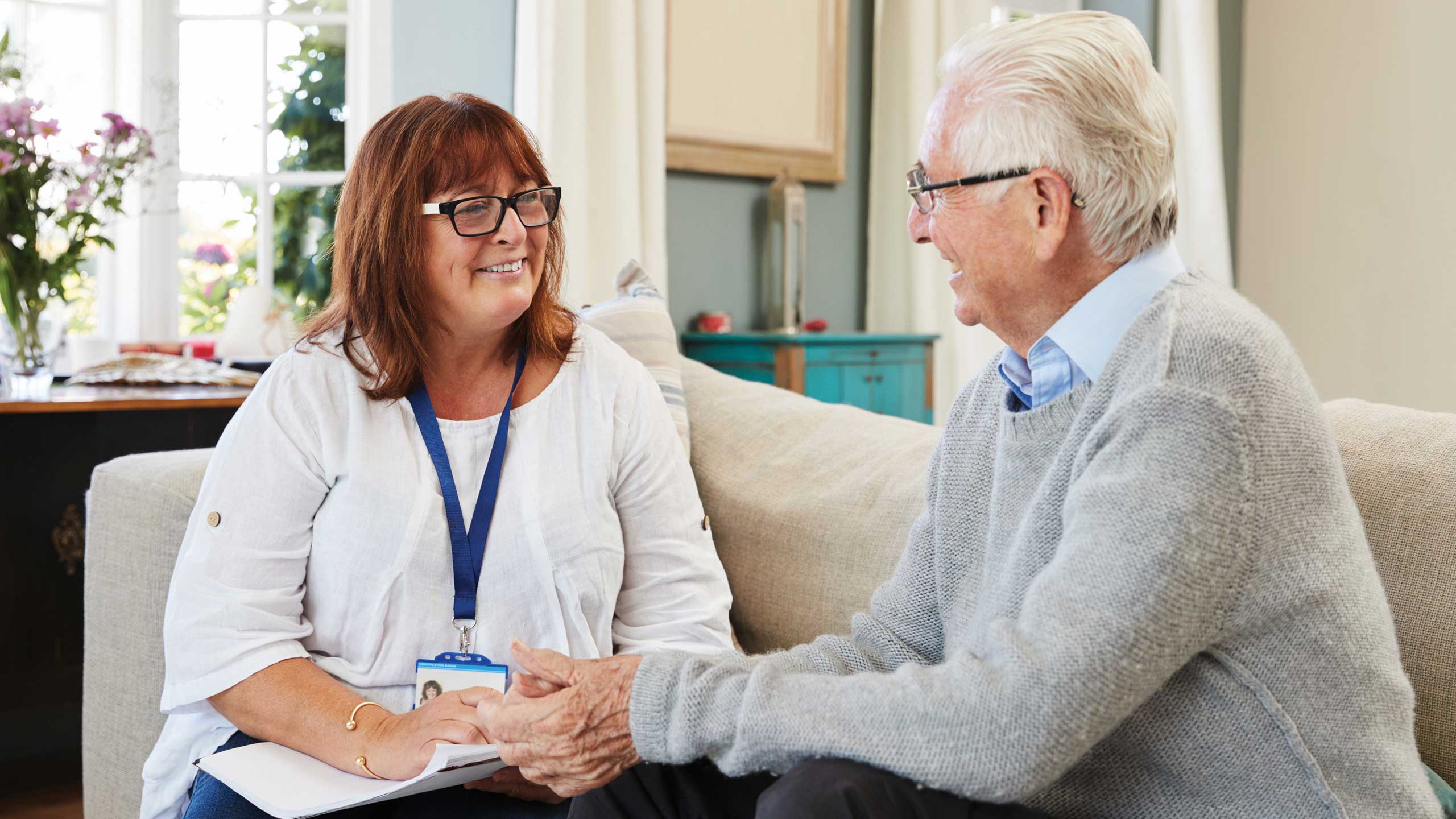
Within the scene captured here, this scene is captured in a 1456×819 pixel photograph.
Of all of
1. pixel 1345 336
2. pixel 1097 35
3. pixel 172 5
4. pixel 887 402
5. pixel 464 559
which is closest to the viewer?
pixel 1097 35

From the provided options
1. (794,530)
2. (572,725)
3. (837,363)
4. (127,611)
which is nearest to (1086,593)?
(572,725)

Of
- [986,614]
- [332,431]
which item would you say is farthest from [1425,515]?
[332,431]

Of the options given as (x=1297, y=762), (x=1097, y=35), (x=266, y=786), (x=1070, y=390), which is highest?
(x=1097, y=35)

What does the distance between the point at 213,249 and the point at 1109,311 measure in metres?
3.21

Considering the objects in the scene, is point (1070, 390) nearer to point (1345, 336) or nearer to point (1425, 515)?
point (1425, 515)

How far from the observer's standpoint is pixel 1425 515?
1.23 metres

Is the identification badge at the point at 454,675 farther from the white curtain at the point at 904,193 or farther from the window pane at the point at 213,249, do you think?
the white curtain at the point at 904,193

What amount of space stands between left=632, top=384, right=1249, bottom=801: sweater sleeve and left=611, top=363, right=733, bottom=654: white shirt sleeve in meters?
0.64

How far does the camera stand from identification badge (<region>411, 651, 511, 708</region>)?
1.45 meters

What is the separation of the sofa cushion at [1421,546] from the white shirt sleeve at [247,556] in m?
1.22

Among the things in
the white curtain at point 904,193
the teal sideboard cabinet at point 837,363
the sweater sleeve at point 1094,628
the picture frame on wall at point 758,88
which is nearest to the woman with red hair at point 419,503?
the sweater sleeve at point 1094,628

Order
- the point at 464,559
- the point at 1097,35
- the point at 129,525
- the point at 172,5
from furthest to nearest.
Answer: the point at 172,5 < the point at 129,525 < the point at 464,559 < the point at 1097,35

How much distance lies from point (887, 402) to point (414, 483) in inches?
109

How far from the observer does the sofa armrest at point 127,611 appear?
1.65 m
